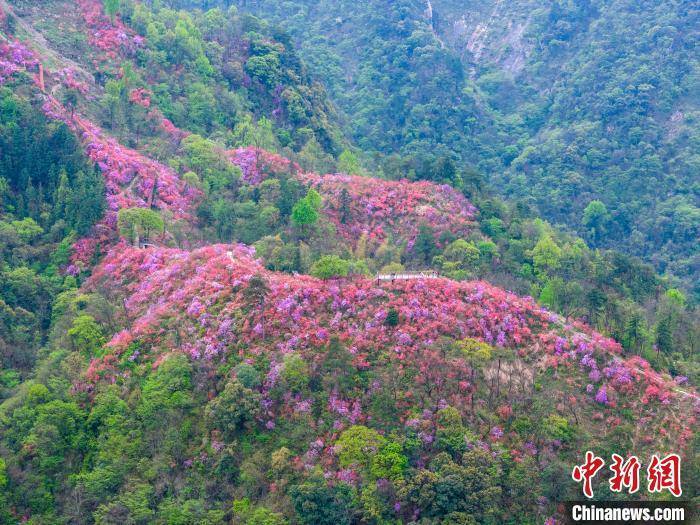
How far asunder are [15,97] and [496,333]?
39.7 m

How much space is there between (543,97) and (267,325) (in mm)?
77013

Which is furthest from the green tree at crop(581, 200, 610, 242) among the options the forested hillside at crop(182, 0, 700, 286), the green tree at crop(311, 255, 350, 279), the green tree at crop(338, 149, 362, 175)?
the green tree at crop(311, 255, 350, 279)

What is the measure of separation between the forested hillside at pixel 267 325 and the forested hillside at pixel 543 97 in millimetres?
15292

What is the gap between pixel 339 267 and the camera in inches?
1818

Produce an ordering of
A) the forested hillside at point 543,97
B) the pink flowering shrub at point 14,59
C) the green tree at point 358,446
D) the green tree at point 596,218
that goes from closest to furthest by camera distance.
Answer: the green tree at point 358,446
the pink flowering shrub at point 14,59
the green tree at point 596,218
the forested hillside at point 543,97

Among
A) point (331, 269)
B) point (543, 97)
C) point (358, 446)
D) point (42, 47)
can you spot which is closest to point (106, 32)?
point (42, 47)

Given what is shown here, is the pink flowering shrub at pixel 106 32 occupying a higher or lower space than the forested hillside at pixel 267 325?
higher

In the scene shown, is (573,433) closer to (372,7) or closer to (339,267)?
(339,267)

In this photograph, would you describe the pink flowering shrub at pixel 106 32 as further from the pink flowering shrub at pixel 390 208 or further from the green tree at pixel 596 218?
the green tree at pixel 596 218

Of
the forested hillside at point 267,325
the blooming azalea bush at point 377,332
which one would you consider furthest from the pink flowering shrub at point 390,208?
the blooming azalea bush at point 377,332

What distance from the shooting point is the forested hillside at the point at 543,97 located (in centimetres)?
8675

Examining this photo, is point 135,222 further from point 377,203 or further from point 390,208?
point 390,208

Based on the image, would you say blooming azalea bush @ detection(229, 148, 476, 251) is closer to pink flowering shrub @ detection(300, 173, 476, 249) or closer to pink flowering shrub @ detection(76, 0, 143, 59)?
pink flowering shrub @ detection(300, 173, 476, 249)

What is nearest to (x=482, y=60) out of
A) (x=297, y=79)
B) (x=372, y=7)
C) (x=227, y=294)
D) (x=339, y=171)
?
(x=372, y=7)
